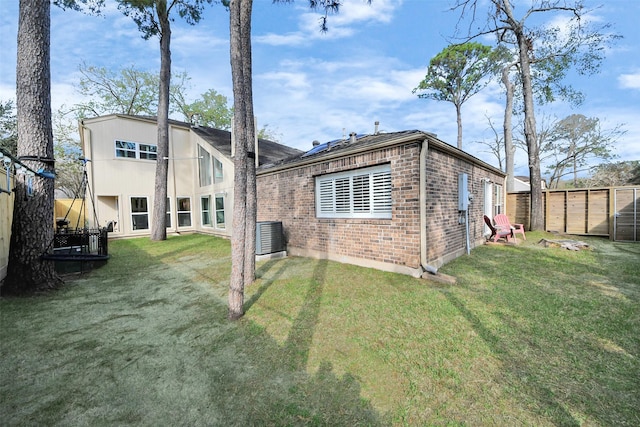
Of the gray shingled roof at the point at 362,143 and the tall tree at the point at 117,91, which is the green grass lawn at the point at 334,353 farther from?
the tall tree at the point at 117,91

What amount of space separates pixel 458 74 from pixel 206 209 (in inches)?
745

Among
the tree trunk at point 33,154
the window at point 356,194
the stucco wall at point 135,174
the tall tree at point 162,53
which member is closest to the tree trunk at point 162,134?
the tall tree at point 162,53

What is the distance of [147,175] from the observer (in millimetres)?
13367

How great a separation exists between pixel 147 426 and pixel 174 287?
3501 millimetres

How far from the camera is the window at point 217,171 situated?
12.1 meters

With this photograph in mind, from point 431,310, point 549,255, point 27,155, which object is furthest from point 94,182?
point 549,255

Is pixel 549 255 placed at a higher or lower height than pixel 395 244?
lower

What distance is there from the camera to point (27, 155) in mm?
4707

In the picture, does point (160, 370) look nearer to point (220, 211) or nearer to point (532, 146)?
point (220, 211)

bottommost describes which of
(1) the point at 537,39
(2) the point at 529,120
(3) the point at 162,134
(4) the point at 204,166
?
(4) the point at 204,166

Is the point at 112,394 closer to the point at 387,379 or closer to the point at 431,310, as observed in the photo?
the point at 387,379

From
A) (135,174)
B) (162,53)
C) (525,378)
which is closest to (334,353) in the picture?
(525,378)

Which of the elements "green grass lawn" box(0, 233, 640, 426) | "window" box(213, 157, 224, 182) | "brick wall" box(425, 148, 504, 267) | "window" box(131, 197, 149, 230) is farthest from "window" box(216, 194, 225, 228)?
"brick wall" box(425, 148, 504, 267)

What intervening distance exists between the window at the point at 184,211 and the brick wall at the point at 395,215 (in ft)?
27.5
